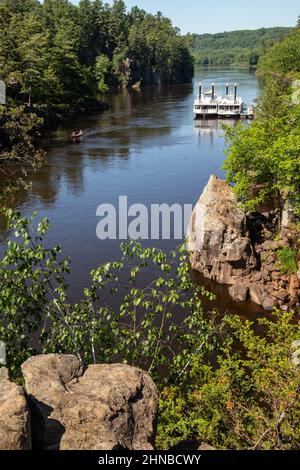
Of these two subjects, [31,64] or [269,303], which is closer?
[269,303]

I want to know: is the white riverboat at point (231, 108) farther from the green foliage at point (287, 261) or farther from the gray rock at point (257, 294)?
the gray rock at point (257, 294)

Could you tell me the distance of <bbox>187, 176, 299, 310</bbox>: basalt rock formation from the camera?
2808cm

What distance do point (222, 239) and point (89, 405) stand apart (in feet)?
70.4

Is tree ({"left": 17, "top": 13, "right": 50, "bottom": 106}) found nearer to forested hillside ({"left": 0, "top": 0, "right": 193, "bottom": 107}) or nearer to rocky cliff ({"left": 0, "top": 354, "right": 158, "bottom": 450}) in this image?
forested hillside ({"left": 0, "top": 0, "right": 193, "bottom": 107})

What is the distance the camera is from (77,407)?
913 centimetres

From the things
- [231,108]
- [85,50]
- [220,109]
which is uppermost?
[85,50]

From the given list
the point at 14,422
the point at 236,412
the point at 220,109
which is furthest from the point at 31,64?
the point at 14,422

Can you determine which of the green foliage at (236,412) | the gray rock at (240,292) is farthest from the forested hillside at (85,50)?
the green foliage at (236,412)

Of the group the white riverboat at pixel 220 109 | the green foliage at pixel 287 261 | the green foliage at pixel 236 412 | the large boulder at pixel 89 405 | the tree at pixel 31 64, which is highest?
the tree at pixel 31 64

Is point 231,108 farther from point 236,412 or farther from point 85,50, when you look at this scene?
point 236,412

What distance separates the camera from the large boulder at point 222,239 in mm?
29469

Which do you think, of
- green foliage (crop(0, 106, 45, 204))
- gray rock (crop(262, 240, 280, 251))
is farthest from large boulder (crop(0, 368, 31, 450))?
gray rock (crop(262, 240, 280, 251))

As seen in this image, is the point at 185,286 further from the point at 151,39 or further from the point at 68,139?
the point at 151,39
